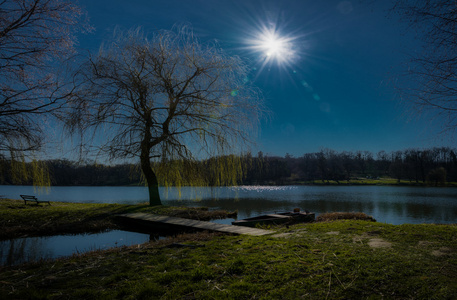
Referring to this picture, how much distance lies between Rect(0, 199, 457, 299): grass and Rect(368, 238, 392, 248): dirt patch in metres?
0.02

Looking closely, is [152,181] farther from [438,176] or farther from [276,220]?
[438,176]

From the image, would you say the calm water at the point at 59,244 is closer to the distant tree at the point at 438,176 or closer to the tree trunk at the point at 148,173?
the tree trunk at the point at 148,173

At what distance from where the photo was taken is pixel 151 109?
12.7m

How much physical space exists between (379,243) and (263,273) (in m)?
3.27

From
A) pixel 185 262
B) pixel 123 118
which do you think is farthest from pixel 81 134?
pixel 185 262

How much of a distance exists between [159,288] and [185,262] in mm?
1362

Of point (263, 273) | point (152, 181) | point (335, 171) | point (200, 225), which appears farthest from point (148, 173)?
point (335, 171)

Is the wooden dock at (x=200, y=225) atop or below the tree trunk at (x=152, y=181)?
below

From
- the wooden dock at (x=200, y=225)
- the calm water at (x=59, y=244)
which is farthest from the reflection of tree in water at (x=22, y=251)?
the wooden dock at (x=200, y=225)

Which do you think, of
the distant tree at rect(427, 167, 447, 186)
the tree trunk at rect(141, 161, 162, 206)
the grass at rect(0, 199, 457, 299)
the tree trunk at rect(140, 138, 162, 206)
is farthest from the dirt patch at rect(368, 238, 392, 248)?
the distant tree at rect(427, 167, 447, 186)

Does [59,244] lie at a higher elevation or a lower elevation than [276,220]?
lower

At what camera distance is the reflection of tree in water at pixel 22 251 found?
776 cm

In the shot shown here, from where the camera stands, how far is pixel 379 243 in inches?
236

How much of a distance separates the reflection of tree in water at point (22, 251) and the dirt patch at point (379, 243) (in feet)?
27.7
